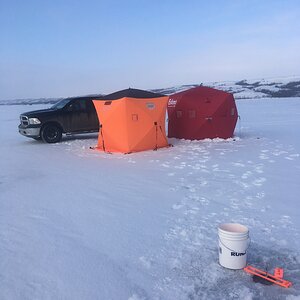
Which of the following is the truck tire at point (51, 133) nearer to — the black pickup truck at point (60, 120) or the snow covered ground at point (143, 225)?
the black pickup truck at point (60, 120)

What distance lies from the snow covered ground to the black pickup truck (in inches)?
162

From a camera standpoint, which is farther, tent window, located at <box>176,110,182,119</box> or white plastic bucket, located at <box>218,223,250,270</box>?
tent window, located at <box>176,110,182,119</box>

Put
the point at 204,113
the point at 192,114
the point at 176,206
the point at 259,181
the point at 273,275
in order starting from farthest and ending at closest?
1. the point at 192,114
2. the point at 204,113
3. the point at 259,181
4. the point at 176,206
5. the point at 273,275

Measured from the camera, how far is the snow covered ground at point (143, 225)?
3447mm

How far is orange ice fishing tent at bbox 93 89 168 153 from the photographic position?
36.1ft

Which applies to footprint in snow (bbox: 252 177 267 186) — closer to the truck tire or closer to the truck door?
the truck door

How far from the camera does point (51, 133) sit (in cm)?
1409

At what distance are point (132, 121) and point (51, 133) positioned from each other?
463cm

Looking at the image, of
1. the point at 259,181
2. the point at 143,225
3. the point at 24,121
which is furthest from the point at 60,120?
the point at 143,225

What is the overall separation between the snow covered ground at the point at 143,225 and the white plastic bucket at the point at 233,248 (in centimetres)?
9

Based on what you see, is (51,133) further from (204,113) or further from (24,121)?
(204,113)

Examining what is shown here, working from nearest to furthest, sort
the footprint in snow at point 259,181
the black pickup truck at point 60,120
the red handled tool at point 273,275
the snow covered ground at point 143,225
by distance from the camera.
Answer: the red handled tool at point 273,275, the snow covered ground at point 143,225, the footprint in snow at point 259,181, the black pickup truck at point 60,120

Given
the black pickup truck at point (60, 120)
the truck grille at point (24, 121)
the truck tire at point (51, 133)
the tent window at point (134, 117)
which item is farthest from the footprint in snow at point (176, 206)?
the truck grille at point (24, 121)

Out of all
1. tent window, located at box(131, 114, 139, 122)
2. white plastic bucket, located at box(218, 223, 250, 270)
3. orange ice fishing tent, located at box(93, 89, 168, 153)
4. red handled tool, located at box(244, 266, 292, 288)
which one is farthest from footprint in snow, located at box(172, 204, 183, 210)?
tent window, located at box(131, 114, 139, 122)
